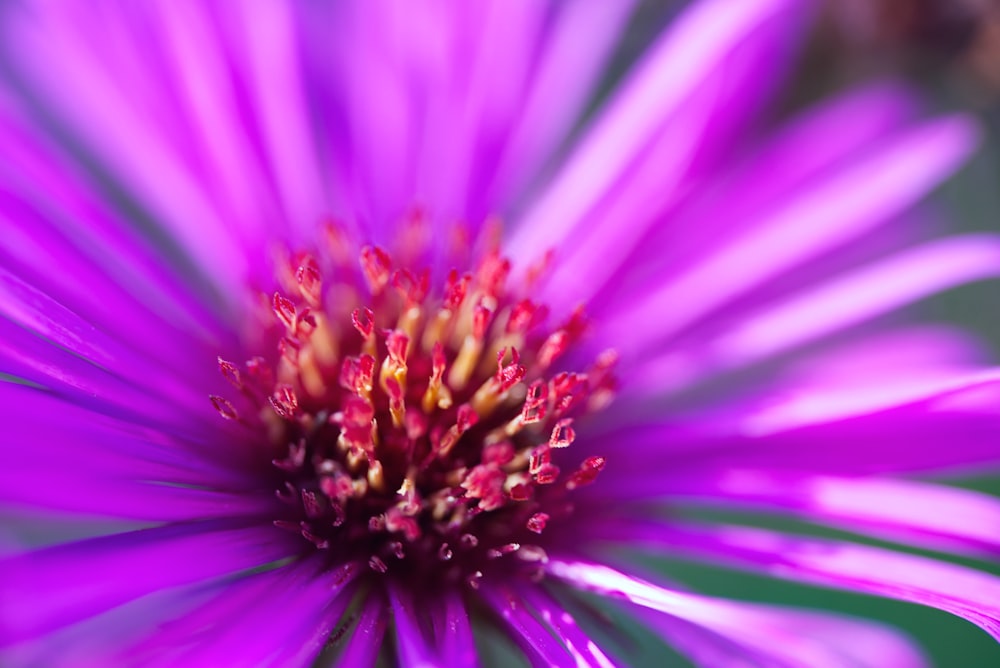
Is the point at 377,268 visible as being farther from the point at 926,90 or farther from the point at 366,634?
the point at 926,90

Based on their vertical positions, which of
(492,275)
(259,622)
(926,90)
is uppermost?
(926,90)

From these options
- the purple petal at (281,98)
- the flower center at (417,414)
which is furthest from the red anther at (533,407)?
the purple petal at (281,98)

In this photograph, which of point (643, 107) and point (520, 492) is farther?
point (643, 107)

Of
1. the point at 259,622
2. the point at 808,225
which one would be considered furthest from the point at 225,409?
the point at 808,225

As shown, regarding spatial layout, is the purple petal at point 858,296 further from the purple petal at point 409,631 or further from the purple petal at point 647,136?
the purple petal at point 409,631

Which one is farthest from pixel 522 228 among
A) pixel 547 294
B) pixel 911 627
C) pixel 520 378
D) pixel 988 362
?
pixel 911 627

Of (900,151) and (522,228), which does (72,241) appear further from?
(900,151)
